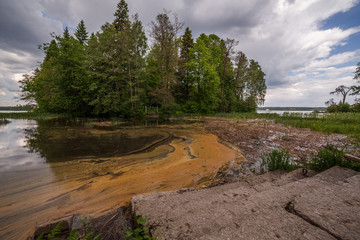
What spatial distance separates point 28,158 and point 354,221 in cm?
797

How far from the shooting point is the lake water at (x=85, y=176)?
8.46 ft

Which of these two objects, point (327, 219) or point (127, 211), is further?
point (127, 211)

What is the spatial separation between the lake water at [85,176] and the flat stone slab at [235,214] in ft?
3.77

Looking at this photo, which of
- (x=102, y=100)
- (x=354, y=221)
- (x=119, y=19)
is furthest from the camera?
(x=119, y=19)

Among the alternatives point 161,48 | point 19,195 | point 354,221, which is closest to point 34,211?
point 19,195

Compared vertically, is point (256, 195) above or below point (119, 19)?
below

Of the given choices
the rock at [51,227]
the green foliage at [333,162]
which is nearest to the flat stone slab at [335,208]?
the green foliage at [333,162]

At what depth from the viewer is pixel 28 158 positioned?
17.0 ft

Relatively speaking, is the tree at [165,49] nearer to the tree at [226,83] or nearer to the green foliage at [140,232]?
the tree at [226,83]

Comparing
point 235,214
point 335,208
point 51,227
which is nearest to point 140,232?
point 235,214

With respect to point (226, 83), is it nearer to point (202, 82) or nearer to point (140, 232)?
point (202, 82)

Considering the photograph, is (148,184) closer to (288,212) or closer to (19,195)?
(19,195)

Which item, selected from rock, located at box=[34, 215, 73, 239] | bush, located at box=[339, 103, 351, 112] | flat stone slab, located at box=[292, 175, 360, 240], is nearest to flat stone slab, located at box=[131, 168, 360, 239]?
flat stone slab, located at box=[292, 175, 360, 240]

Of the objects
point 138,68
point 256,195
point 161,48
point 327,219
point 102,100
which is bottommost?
point 256,195
